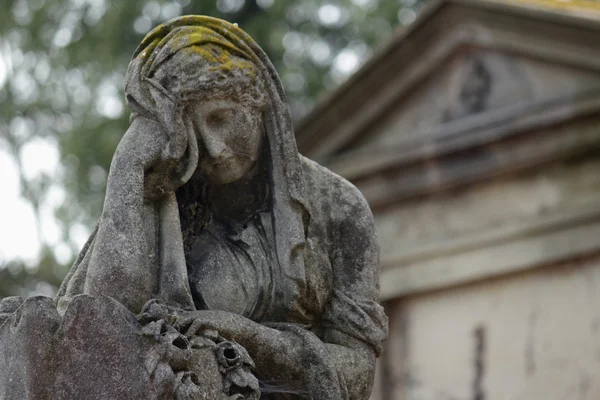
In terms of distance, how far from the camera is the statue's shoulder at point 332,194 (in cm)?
632

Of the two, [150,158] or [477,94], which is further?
[477,94]

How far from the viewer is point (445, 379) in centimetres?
1595

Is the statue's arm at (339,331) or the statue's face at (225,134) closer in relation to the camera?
the statue's arm at (339,331)

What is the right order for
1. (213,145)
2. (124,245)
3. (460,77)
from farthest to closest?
(460,77), (213,145), (124,245)

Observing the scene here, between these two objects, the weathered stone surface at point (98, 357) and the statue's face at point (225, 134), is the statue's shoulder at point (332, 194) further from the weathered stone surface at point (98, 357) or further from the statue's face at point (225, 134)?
the weathered stone surface at point (98, 357)

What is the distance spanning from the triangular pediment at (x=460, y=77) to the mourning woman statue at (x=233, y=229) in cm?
970

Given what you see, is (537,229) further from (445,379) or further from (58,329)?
(58,329)

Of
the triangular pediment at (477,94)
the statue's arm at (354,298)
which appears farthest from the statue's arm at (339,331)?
the triangular pediment at (477,94)

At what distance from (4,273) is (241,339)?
12.4 m

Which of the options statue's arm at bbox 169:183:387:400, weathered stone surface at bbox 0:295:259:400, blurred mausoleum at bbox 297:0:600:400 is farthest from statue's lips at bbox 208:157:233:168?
blurred mausoleum at bbox 297:0:600:400

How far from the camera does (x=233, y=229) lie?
6.21 metres

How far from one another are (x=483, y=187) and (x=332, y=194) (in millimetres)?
10018

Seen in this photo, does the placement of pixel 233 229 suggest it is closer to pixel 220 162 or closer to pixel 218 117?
pixel 220 162

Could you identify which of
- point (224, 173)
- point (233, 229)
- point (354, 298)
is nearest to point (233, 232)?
point (233, 229)
